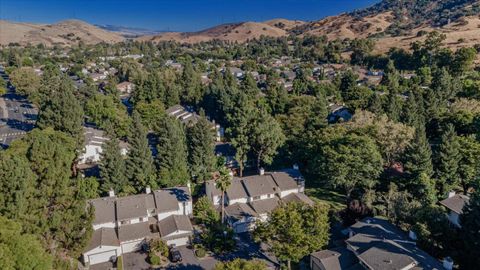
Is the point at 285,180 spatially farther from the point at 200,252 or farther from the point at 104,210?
the point at 104,210

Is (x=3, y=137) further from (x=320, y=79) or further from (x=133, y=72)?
(x=320, y=79)

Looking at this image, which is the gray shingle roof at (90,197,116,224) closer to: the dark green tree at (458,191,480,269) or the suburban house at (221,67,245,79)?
the dark green tree at (458,191,480,269)

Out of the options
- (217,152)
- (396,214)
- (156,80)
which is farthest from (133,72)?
(396,214)

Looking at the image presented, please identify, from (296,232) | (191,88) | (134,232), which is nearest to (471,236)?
(296,232)

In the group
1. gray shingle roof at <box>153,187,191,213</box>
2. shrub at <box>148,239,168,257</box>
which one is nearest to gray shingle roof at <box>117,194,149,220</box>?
gray shingle roof at <box>153,187,191,213</box>

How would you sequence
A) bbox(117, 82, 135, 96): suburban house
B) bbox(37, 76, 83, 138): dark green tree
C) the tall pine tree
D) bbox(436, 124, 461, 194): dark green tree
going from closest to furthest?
bbox(436, 124, 461, 194): dark green tree → the tall pine tree → bbox(37, 76, 83, 138): dark green tree → bbox(117, 82, 135, 96): suburban house

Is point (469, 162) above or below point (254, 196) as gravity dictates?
above
